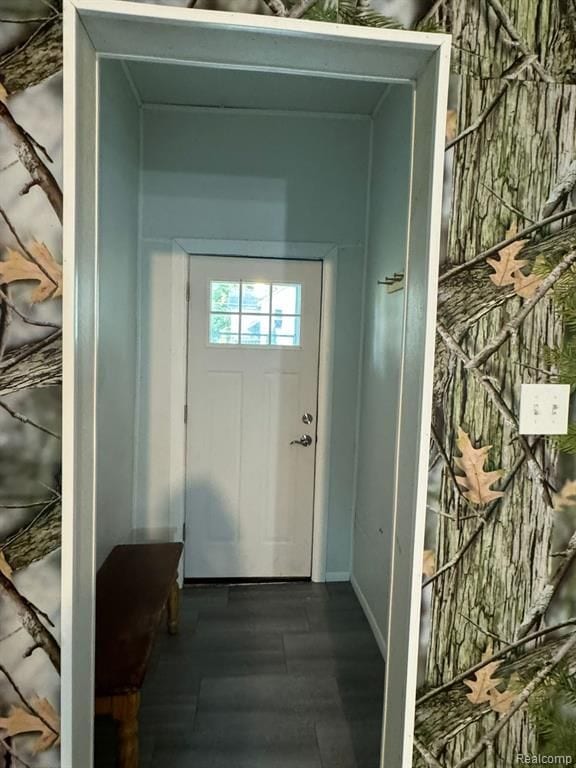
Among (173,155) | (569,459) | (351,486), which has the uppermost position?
(173,155)

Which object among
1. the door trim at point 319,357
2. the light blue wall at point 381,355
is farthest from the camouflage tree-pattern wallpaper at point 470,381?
the door trim at point 319,357

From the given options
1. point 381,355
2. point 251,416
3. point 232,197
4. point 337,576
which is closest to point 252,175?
point 232,197

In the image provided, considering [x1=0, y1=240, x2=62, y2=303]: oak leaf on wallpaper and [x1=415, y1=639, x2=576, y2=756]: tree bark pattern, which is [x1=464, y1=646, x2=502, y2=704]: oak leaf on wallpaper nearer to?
[x1=415, y1=639, x2=576, y2=756]: tree bark pattern

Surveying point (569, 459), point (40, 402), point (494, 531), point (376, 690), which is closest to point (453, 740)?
point (494, 531)

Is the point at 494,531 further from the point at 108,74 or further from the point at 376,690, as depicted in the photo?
the point at 108,74

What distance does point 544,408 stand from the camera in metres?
1.19

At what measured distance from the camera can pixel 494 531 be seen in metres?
1.22

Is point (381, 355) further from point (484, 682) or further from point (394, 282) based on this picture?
point (484, 682)

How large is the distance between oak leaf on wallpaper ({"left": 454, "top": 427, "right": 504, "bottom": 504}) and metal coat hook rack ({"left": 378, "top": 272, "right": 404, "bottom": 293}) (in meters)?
1.19

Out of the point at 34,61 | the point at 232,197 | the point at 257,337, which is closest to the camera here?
the point at 34,61

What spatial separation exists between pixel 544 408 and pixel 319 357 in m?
1.81

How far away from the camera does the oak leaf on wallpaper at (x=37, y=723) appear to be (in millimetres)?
1133

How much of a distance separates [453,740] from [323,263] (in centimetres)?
228

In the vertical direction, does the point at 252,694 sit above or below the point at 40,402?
below
